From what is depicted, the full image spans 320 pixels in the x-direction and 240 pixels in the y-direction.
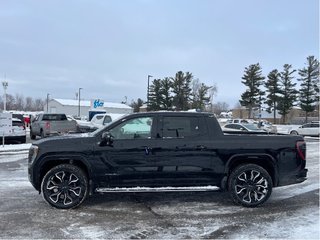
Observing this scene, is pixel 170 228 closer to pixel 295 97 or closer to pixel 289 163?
pixel 289 163

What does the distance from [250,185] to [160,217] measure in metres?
1.87

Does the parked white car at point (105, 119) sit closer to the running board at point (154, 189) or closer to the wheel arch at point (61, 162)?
the wheel arch at point (61, 162)

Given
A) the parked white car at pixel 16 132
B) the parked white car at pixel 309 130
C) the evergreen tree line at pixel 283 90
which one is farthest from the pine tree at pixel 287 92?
the parked white car at pixel 16 132

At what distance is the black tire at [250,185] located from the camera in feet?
22.5

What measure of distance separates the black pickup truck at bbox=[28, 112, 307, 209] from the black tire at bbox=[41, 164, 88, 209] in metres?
0.02

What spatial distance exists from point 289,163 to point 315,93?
63518 millimetres

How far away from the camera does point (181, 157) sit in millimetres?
6766

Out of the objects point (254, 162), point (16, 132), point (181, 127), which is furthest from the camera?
point (16, 132)

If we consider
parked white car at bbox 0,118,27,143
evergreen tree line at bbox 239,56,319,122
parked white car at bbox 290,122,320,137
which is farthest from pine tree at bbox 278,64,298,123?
parked white car at bbox 0,118,27,143

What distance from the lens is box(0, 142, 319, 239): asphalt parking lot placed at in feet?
17.5

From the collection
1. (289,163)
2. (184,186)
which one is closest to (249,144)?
(289,163)

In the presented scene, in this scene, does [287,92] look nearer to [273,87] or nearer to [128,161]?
[273,87]

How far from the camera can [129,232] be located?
17.6 ft

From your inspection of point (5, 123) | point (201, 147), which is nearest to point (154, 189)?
point (201, 147)
